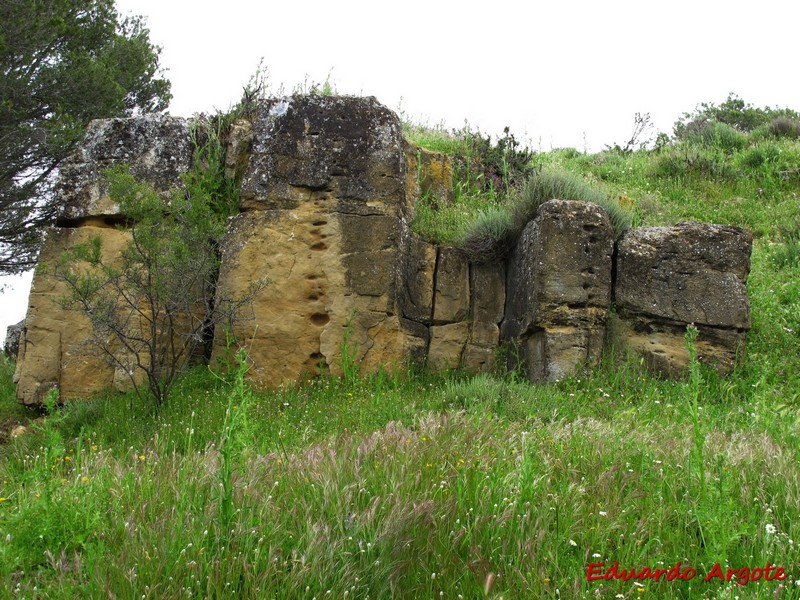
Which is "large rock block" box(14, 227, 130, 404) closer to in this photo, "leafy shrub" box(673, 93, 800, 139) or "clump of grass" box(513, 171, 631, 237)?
"clump of grass" box(513, 171, 631, 237)

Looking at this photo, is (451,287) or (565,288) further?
(451,287)

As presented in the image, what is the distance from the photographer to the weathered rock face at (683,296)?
7.40 m

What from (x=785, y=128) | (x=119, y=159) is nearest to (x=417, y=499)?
(x=119, y=159)

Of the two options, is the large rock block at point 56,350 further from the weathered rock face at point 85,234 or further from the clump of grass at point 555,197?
the clump of grass at point 555,197

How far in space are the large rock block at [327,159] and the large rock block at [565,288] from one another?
1616mm

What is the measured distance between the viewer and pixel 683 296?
747 centimetres

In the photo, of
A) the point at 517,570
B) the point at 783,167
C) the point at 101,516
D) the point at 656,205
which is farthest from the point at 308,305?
the point at 783,167

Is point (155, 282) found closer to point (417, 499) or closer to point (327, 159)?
point (327, 159)

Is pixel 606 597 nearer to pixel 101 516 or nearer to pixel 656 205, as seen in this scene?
pixel 101 516

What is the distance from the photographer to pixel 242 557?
2967 millimetres

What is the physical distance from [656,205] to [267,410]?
7.29 metres

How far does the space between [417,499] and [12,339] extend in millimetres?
10280

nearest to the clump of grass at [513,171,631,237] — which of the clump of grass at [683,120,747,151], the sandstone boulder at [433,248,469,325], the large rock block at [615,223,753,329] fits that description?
the large rock block at [615,223,753,329]

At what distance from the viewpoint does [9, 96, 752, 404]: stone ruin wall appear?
7.30 meters
